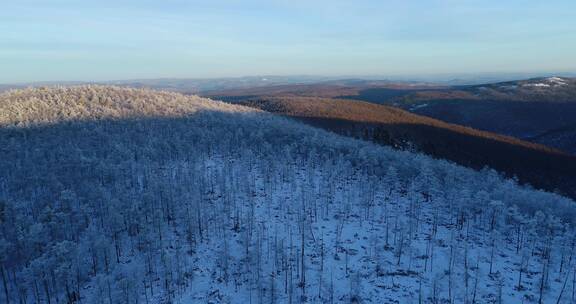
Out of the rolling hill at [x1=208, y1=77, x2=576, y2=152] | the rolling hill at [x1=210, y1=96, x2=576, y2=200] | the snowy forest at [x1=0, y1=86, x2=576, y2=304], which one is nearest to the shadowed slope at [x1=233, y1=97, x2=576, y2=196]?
the rolling hill at [x1=210, y1=96, x2=576, y2=200]

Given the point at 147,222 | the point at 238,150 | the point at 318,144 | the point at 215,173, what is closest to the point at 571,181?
the point at 318,144

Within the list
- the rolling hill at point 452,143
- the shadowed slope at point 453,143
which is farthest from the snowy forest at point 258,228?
the shadowed slope at point 453,143

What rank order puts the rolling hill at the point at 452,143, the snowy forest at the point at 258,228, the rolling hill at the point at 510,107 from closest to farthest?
the snowy forest at the point at 258,228
the rolling hill at the point at 452,143
the rolling hill at the point at 510,107

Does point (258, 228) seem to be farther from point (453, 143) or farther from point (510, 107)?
point (510, 107)

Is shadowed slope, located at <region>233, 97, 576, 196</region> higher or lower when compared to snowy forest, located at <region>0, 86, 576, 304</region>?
lower

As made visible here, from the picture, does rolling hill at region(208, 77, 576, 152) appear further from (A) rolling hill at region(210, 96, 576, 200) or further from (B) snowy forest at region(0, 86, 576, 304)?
(B) snowy forest at region(0, 86, 576, 304)

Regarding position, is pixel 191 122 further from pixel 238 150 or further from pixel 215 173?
pixel 215 173

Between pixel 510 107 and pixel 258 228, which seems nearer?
pixel 258 228

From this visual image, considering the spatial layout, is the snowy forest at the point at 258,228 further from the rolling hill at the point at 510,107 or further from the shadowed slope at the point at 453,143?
the rolling hill at the point at 510,107

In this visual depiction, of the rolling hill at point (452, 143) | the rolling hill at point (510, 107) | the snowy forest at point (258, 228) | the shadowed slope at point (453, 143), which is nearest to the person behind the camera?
the snowy forest at point (258, 228)

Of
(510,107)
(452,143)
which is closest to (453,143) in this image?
(452,143)
